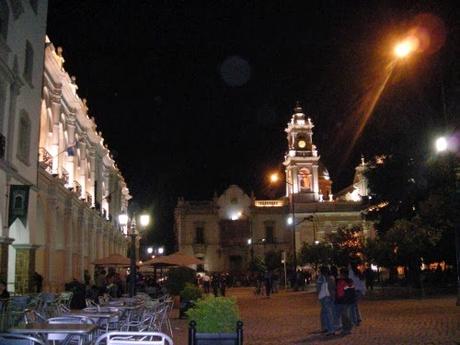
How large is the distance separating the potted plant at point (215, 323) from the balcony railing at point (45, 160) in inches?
778

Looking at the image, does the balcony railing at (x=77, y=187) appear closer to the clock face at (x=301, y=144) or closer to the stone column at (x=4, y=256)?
the stone column at (x=4, y=256)

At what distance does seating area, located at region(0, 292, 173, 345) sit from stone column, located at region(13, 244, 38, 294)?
12.2 ft

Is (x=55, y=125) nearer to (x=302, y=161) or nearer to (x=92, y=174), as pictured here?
(x=92, y=174)

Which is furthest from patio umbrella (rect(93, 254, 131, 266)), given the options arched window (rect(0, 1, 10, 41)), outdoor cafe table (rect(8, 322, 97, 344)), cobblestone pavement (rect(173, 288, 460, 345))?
outdoor cafe table (rect(8, 322, 97, 344))

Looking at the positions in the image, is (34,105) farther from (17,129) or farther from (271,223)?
(271,223)

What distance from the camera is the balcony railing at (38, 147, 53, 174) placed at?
26770 millimetres

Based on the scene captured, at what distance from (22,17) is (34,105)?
3.48 meters

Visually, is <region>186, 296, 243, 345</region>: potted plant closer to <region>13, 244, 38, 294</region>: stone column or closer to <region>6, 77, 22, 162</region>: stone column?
<region>6, 77, 22, 162</region>: stone column

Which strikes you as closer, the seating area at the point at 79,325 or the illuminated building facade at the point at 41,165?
the seating area at the point at 79,325

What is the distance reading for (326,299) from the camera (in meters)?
15.4

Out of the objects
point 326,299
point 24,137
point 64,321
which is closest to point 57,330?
point 64,321

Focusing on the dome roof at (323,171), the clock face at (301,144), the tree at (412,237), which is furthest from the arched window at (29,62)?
the dome roof at (323,171)

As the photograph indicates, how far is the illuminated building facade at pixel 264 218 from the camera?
76.1 metres

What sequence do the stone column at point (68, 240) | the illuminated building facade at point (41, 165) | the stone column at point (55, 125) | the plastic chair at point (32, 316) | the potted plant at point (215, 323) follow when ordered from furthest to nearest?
the stone column at point (68, 240) → the stone column at point (55, 125) → the illuminated building facade at point (41, 165) → the plastic chair at point (32, 316) → the potted plant at point (215, 323)
